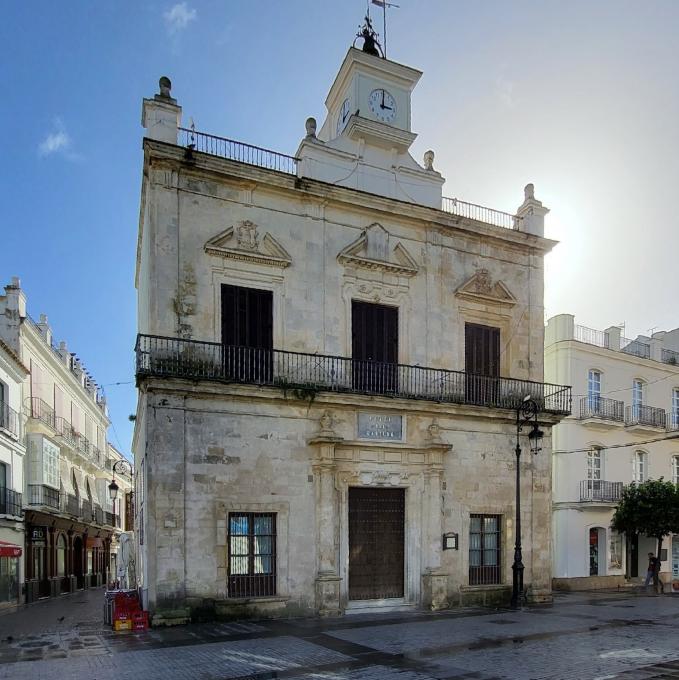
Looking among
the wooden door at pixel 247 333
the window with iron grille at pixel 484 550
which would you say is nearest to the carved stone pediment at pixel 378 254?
the wooden door at pixel 247 333

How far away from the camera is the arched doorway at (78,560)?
1176 inches

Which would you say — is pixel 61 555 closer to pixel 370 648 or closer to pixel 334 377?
pixel 334 377

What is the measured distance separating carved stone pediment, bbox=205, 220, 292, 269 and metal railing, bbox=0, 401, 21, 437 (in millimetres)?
11178

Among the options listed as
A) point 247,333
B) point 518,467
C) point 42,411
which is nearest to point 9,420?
point 42,411

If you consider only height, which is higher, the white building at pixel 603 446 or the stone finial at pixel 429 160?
the stone finial at pixel 429 160

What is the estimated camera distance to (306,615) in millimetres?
13656

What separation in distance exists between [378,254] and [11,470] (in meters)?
14.8

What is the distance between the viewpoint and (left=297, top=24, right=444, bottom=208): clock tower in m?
15.8

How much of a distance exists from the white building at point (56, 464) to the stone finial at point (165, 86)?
38.2 ft

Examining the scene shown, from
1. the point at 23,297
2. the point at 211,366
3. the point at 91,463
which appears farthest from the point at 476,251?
the point at 91,463

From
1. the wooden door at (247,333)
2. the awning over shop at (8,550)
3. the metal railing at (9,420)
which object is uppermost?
the wooden door at (247,333)

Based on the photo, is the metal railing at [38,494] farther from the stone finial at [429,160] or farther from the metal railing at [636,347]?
the metal railing at [636,347]

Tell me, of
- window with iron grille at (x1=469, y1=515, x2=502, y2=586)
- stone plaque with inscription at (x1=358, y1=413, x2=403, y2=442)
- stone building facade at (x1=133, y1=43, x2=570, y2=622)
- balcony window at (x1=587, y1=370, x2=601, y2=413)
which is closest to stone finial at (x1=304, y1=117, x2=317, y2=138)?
stone building facade at (x1=133, y1=43, x2=570, y2=622)

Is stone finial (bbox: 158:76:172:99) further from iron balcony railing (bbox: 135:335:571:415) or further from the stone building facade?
iron balcony railing (bbox: 135:335:571:415)
